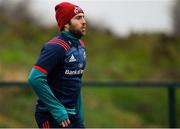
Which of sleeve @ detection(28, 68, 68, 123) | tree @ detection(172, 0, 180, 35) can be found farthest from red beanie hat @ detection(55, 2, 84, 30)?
tree @ detection(172, 0, 180, 35)

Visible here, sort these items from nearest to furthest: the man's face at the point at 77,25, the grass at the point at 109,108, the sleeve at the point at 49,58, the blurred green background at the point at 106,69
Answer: the sleeve at the point at 49,58, the man's face at the point at 77,25, the grass at the point at 109,108, the blurred green background at the point at 106,69

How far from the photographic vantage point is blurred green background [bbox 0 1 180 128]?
11.8 meters

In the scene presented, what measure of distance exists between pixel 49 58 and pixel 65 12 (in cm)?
→ 46

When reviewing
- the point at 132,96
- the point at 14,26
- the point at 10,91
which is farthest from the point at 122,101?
the point at 14,26

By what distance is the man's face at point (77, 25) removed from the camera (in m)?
5.49

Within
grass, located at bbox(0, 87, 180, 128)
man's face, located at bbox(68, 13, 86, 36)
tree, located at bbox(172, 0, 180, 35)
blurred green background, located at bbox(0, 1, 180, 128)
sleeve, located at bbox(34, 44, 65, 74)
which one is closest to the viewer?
sleeve, located at bbox(34, 44, 65, 74)

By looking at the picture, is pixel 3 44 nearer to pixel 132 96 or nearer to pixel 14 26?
pixel 14 26

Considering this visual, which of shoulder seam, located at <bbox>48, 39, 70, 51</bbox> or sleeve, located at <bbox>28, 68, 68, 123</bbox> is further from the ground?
shoulder seam, located at <bbox>48, 39, 70, 51</bbox>

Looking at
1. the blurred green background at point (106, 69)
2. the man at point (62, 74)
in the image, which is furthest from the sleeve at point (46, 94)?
the blurred green background at point (106, 69)

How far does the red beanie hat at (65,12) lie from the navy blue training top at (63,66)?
0.40 ft

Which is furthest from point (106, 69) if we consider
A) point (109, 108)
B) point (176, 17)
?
point (176, 17)

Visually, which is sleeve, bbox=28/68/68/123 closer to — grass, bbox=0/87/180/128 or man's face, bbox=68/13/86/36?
man's face, bbox=68/13/86/36

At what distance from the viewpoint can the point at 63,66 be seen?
544cm

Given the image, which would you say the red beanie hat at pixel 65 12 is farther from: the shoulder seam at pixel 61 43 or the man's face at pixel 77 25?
the shoulder seam at pixel 61 43
